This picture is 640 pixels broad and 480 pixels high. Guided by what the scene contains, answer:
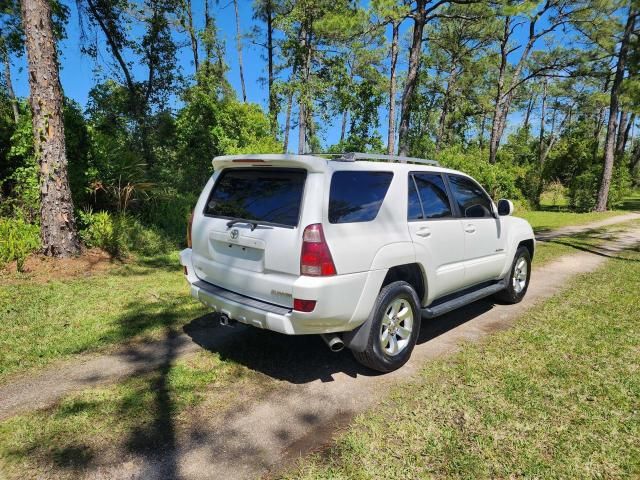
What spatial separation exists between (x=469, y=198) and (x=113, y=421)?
4.21 metres

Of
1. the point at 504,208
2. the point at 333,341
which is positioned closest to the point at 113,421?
the point at 333,341

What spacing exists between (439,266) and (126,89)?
1981 cm

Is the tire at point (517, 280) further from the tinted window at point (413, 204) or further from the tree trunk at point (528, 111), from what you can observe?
the tree trunk at point (528, 111)

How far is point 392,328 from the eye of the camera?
379 centimetres

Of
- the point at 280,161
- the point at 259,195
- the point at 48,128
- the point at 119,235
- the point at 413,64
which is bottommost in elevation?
the point at 119,235

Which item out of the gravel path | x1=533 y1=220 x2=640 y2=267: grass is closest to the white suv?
the gravel path

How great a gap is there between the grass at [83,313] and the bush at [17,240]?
0.71 meters

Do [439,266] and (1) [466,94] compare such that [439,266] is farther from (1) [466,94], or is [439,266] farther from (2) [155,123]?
(1) [466,94]

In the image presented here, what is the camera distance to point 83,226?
8.10 m

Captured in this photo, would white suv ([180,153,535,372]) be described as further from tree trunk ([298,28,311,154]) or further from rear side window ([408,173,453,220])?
tree trunk ([298,28,311,154])

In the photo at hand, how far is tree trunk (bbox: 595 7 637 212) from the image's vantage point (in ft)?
60.6

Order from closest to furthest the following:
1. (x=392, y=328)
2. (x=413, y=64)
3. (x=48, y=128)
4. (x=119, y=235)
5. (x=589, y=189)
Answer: (x=392, y=328), (x=48, y=128), (x=119, y=235), (x=413, y=64), (x=589, y=189)

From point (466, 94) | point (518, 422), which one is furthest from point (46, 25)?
point (466, 94)

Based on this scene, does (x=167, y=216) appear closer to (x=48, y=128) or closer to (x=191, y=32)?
(x=48, y=128)
